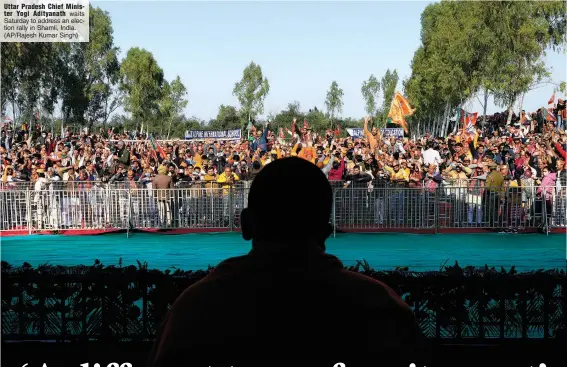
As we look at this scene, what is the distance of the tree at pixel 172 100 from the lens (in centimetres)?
8174

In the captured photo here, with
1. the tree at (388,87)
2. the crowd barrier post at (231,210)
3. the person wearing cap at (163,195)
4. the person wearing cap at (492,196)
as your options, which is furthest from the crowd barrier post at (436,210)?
the tree at (388,87)

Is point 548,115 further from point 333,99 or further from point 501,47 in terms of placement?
point 333,99

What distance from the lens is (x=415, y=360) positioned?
7.30 feet

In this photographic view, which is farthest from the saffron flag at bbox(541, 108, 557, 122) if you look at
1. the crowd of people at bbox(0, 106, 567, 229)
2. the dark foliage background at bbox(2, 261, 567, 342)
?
the dark foliage background at bbox(2, 261, 567, 342)

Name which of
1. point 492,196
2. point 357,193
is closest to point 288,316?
point 357,193

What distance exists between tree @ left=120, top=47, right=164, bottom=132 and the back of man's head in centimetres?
7414

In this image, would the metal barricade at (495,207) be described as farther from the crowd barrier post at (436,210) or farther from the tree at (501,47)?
the tree at (501,47)

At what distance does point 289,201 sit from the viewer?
2213 millimetres

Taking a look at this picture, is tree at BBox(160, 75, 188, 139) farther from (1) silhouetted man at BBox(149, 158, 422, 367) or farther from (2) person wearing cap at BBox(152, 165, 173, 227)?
(1) silhouetted man at BBox(149, 158, 422, 367)

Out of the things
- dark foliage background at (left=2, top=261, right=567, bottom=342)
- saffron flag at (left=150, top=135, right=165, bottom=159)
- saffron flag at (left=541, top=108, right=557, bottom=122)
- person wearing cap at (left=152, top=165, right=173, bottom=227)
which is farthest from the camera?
saffron flag at (left=541, top=108, right=557, bottom=122)

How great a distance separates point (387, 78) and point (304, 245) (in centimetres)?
12106

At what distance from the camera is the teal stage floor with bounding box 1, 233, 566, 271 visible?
42.5ft

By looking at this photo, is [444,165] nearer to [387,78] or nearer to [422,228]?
[422,228]

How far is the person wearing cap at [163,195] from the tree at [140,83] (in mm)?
57325
